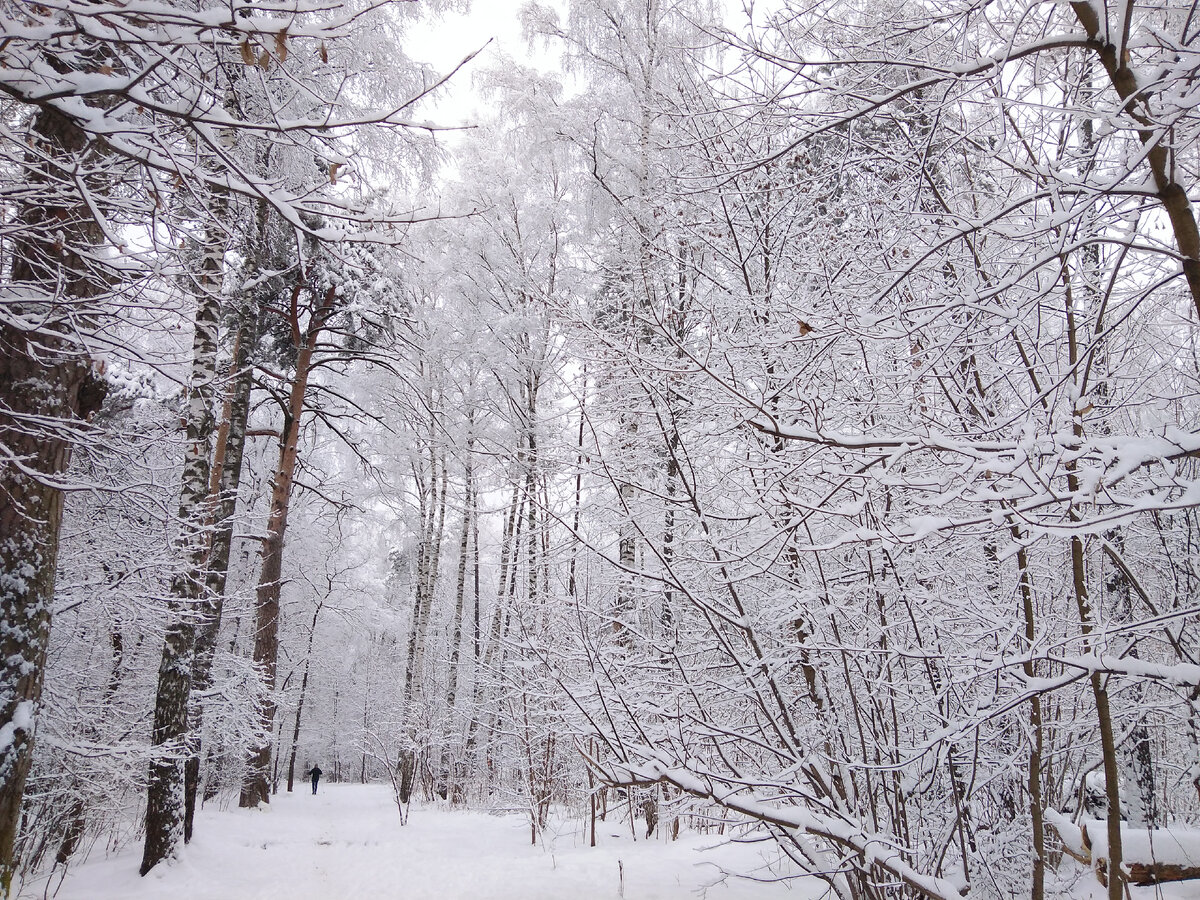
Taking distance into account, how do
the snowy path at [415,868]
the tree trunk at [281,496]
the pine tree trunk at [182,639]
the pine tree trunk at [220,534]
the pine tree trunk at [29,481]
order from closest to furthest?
the pine tree trunk at [29,481] → the snowy path at [415,868] → the pine tree trunk at [182,639] → the pine tree trunk at [220,534] → the tree trunk at [281,496]

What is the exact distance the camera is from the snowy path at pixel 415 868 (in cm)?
526

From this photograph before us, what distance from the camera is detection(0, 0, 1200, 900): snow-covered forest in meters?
1.83

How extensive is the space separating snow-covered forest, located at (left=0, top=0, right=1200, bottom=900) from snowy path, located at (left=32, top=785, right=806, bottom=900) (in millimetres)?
432

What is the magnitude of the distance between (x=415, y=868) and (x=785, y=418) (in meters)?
6.47

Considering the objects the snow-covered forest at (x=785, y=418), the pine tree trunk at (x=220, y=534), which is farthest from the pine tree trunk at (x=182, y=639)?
the pine tree trunk at (x=220, y=534)

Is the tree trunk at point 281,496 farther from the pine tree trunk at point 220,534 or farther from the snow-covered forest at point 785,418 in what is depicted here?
the snow-covered forest at point 785,418

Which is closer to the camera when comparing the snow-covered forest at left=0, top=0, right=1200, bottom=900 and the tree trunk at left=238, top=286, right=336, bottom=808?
the snow-covered forest at left=0, top=0, right=1200, bottom=900

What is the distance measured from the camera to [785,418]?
2.97m

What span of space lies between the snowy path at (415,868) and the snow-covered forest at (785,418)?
43cm

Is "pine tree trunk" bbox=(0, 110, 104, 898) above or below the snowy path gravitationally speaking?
above

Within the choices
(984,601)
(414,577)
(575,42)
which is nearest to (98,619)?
(984,601)

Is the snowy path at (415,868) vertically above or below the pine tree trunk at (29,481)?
below

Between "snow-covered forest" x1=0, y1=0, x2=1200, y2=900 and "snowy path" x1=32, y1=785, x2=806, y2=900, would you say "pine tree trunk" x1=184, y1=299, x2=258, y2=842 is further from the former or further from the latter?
"snowy path" x1=32, y1=785, x2=806, y2=900

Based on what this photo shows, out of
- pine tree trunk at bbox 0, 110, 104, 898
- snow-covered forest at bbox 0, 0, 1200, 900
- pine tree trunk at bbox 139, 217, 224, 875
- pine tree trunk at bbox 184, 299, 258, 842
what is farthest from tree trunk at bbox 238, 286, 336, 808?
pine tree trunk at bbox 0, 110, 104, 898
